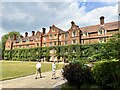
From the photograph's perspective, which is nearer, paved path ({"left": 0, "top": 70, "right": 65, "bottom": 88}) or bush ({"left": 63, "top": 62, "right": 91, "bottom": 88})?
bush ({"left": 63, "top": 62, "right": 91, "bottom": 88})

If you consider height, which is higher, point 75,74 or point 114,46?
point 114,46

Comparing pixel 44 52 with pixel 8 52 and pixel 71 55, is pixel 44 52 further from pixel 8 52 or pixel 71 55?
pixel 8 52

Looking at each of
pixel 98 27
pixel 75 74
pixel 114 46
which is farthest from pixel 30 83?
pixel 98 27

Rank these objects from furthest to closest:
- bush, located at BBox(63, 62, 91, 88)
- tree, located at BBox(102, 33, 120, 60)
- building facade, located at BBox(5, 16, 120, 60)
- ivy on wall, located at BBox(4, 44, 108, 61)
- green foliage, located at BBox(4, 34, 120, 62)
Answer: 1. building facade, located at BBox(5, 16, 120, 60)
2. ivy on wall, located at BBox(4, 44, 108, 61)
3. green foliage, located at BBox(4, 34, 120, 62)
4. bush, located at BBox(63, 62, 91, 88)
5. tree, located at BBox(102, 33, 120, 60)

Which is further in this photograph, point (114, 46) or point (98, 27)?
point (98, 27)

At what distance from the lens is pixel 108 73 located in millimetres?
11055

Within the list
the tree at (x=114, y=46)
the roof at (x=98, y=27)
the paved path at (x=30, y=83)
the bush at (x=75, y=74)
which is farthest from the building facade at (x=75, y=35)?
the tree at (x=114, y=46)

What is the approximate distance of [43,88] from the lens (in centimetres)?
1365

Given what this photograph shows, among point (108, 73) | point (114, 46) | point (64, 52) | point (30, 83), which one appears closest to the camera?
point (114, 46)

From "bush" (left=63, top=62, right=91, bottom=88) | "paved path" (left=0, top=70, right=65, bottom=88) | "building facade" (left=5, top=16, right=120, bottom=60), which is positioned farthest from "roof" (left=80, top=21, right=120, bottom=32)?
"bush" (left=63, top=62, right=91, bottom=88)

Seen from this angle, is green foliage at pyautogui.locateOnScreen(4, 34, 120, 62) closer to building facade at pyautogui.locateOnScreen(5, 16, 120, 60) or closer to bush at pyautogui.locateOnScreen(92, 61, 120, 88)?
building facade at pyautogui.locateOnScreen(5, 16, 120, 60)

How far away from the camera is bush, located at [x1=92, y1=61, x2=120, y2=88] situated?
10.4m

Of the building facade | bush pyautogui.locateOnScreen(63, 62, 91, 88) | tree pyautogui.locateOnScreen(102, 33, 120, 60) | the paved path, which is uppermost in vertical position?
the building facade

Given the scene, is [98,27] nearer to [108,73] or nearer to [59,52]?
[59,52]
